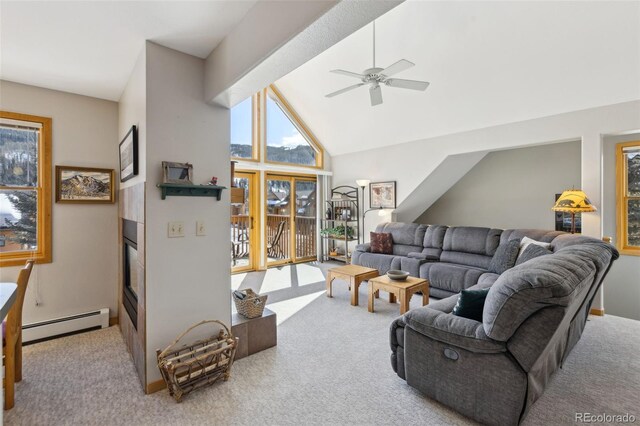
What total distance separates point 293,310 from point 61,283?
243cm

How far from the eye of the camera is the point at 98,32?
1.97 metres

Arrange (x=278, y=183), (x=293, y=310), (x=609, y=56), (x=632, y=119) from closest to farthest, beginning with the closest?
Result: (x=609, y=56), (x=632, y=119), (x=293, y=310), (x=278, y=183)

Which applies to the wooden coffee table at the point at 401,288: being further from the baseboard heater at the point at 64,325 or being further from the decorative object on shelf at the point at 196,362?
the baseboard heater at the point at 64,325

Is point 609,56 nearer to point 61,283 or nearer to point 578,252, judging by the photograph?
point 578,252

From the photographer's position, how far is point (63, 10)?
69.4 inches

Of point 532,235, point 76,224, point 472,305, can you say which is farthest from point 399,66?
point 76,224

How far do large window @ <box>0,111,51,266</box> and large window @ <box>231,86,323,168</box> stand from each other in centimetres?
297

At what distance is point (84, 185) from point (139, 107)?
138 centimetres

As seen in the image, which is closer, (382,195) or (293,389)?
(293,389)

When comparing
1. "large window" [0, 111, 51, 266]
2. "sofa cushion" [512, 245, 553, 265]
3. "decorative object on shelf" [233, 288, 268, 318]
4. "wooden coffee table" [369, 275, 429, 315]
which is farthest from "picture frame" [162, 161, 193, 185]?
"sofa cushion" [512, 245, 553, 265]

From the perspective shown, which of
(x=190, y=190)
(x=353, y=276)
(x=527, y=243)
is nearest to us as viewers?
(x=190, y=190)

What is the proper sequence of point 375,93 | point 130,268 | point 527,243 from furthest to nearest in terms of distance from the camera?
1. point 527,243
2. point 375,93
3. point 130,268

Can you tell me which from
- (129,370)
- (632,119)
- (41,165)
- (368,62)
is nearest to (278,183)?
(368,62)

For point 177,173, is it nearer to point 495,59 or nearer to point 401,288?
point 401,288
